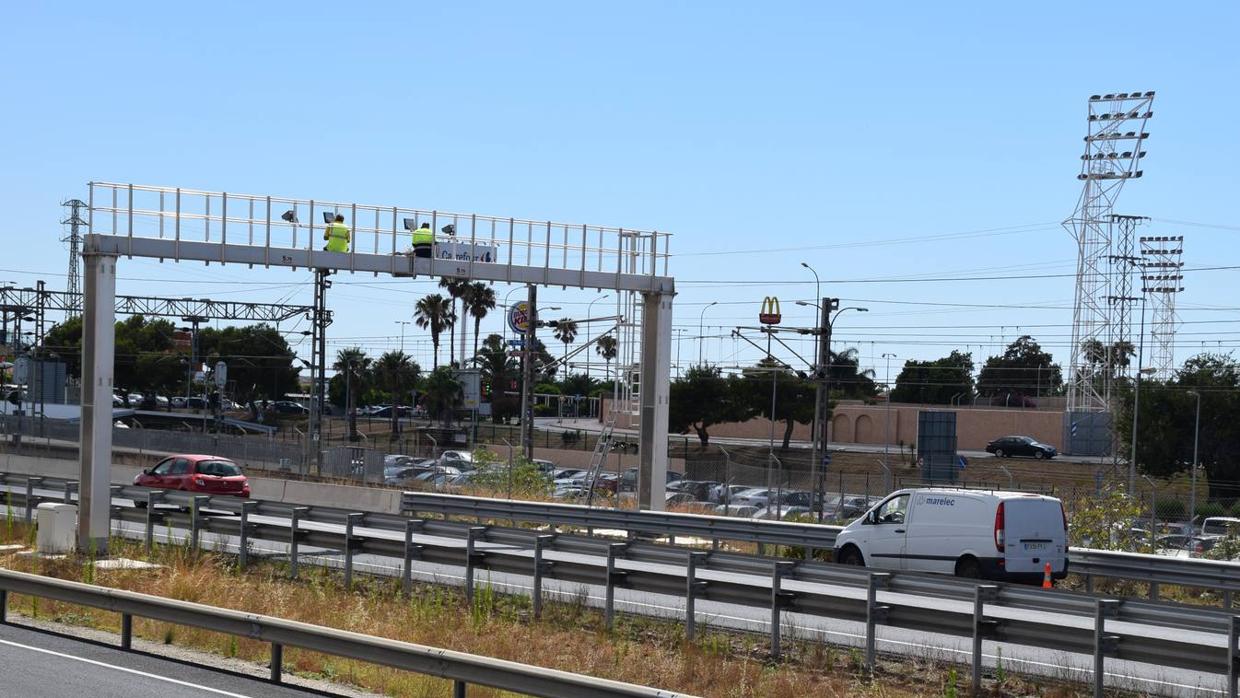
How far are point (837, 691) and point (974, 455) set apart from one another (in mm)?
72188

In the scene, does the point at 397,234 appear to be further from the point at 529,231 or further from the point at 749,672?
the point at 749,672

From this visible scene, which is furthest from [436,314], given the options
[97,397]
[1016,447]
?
[97,397]

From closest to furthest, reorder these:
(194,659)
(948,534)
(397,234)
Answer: (194,659), (948,534), (397,234)

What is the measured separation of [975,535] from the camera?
21.2 metres

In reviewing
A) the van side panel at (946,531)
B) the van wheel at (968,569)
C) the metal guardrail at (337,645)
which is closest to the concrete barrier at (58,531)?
the metal guardrail at (337,645)

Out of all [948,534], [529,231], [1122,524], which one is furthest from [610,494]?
[948,534]

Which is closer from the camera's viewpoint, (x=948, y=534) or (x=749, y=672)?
(x=749, y=672)

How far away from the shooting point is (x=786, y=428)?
8819cm

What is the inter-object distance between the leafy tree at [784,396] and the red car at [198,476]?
55449mm

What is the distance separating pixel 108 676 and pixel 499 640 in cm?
403

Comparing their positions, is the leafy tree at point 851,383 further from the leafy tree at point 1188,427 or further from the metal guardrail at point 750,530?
the metal guardrail at point 750,530

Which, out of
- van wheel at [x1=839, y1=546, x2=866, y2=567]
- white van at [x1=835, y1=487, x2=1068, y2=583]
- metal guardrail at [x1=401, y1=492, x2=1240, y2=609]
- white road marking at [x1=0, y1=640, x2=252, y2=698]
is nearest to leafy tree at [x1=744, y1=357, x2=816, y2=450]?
metal guardrail at [x1=401, y1=492, x2=1240, y2=609]

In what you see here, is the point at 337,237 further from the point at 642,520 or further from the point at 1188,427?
the point at 1188,427

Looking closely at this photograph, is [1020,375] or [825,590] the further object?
[1020,375]
